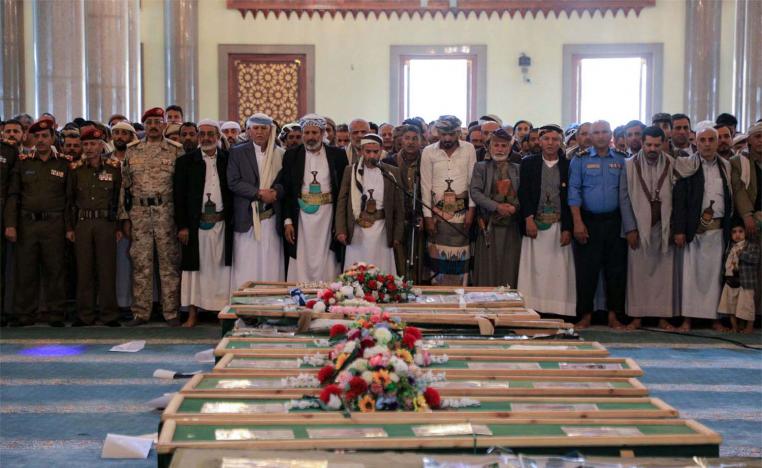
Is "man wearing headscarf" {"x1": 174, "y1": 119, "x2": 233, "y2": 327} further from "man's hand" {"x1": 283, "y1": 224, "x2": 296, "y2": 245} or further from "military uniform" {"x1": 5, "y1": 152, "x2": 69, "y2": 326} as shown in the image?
"military uniform" {"x1": 5, "y1": 152, "x2": 69, "y2": 326}

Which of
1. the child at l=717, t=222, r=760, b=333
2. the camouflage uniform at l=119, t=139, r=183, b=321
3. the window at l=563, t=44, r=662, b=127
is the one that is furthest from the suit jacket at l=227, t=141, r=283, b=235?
the window at l=563, t=44, r=662, b=127

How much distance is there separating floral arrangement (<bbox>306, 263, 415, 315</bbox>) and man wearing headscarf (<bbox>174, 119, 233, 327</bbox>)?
2.26m

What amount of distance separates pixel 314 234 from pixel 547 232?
172cm

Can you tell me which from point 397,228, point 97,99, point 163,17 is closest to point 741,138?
point 397,228

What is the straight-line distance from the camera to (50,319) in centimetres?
A: 740

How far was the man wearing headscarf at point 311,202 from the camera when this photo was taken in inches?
286

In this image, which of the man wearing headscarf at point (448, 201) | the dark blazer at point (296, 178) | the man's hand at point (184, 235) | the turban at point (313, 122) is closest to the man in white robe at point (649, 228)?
the man wearing headscarf at point (448, 201)

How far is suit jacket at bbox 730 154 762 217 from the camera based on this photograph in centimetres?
717

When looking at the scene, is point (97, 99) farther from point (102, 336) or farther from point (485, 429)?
point (485, 429)

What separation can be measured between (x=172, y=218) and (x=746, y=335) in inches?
168

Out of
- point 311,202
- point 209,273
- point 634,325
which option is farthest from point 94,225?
point 634,325

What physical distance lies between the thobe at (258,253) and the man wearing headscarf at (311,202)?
0.39 ft

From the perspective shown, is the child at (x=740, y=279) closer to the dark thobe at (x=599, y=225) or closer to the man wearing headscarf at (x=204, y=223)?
the dark thobe at (x=599, y=225)

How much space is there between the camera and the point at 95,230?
24.1 ft
